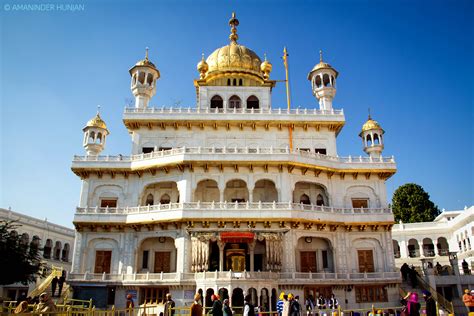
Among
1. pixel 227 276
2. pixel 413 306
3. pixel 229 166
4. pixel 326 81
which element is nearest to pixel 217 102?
pixel 229 166

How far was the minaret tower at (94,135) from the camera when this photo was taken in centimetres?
3328

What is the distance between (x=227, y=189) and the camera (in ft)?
104

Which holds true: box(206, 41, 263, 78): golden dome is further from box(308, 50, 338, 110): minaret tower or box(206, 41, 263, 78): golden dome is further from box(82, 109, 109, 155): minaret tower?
box(82, 109, 109, 155): minaret tower

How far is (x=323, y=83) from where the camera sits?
116 ft

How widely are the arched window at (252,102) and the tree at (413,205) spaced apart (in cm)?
2653

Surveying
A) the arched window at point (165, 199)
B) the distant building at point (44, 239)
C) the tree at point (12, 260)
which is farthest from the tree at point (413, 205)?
the tree at point (12, 260)

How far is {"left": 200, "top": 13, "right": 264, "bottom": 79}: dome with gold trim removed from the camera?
123 feet

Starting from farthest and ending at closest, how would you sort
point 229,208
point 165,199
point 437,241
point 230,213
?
1. point 437,241
2. point 165,199
3. point 229,208
4. point 230,213

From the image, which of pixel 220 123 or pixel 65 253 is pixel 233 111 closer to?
pixel 220 123

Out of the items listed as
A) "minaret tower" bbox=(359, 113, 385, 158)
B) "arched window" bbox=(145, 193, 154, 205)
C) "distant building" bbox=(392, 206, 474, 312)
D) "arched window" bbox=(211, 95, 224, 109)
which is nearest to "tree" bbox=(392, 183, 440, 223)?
"distant building" bbox=(392, 206, 474, 312)

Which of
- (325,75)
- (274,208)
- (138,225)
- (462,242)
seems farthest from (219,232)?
(462,242)

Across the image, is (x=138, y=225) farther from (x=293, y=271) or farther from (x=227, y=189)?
(x=293, y=271)

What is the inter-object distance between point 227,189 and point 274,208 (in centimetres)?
478

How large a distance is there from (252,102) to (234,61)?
4255 millimetres
